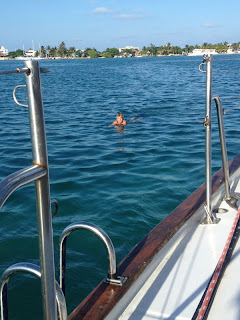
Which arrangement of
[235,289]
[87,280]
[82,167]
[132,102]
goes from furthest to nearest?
[132,102] < [82,167] < [87,280] < [235,289]

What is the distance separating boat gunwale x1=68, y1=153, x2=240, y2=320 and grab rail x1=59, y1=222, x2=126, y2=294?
4cm

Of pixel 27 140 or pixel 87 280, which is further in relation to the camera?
pixel 27 140

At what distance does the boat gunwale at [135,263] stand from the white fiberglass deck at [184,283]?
1.9 inches

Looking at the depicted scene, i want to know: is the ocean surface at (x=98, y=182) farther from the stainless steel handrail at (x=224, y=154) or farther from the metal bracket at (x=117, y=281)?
the metal bracket at (x=117, y=281)

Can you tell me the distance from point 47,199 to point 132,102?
16.3m

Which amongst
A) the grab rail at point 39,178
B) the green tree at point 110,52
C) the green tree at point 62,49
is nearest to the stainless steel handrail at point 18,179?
the grab rail at point 39,178

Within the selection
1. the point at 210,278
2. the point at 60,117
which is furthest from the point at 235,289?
→ the point at 60,117

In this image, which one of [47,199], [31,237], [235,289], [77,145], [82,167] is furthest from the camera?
[77,145]

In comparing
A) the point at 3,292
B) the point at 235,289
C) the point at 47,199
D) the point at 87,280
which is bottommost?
the point at 87,280

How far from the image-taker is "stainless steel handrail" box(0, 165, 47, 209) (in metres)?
1.06

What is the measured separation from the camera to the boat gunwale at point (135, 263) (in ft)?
5.96

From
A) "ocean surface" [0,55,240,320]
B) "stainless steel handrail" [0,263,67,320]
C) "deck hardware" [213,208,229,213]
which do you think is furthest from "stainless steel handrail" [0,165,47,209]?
"deck hardware" [213,208,229,213]

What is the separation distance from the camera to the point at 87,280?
3674mm

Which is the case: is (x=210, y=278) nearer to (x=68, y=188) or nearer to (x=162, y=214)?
(x=162, y=214)
